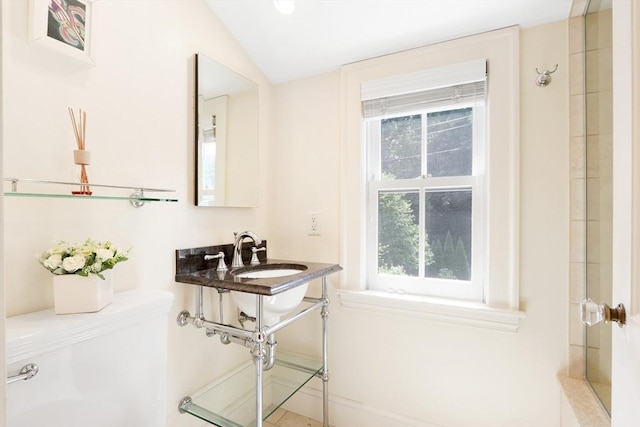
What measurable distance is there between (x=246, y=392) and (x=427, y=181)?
4.44ft

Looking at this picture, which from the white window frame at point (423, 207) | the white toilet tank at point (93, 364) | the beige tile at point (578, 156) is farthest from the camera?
the white window frame at point (423, 207)

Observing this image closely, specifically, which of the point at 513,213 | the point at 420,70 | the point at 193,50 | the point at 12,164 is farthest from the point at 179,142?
the point at 513,213

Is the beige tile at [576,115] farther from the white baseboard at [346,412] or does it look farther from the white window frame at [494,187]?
the white baseboard at [346,412]

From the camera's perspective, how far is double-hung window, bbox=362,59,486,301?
1.53 m

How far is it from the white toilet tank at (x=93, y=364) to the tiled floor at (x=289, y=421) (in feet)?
2.91

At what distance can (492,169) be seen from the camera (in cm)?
144

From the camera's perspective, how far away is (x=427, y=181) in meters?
1.62

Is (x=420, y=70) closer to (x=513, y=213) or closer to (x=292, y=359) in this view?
(x=513, y=213)

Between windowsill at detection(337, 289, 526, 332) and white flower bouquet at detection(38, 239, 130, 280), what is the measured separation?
1127 mm

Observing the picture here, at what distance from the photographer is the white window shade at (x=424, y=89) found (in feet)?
4.81

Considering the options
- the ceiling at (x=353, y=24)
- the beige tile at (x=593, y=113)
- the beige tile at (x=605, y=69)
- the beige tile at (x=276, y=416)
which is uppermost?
the ceiling at (x=353, y=24)

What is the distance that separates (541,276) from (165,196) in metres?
1.62

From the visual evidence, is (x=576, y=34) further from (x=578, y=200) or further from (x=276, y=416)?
(x=276, y=416)

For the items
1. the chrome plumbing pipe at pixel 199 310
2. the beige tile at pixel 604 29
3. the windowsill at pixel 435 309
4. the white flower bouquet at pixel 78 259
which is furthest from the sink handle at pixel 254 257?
the beige tile at pixel 604 29
